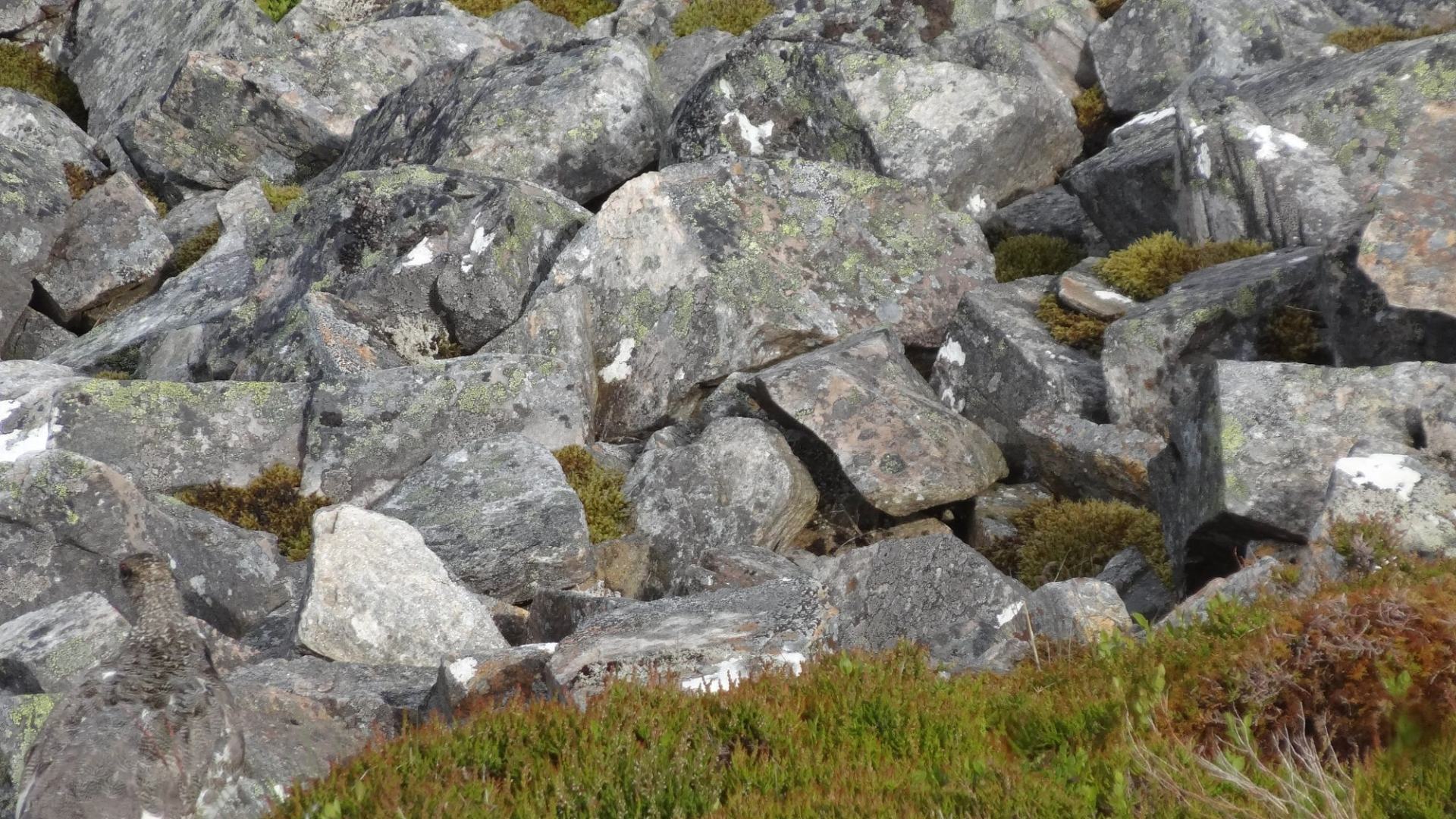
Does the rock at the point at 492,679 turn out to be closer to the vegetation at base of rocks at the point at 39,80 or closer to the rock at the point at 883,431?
the rock at the point at 883,431

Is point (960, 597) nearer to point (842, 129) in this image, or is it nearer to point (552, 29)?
point (842, 129)

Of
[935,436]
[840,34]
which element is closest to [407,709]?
[935,436]

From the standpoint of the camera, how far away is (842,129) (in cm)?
1510

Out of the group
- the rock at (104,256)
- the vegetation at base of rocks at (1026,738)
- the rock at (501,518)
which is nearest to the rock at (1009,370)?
the rock at (501,518)

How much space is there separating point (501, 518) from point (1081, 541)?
4.44 meters

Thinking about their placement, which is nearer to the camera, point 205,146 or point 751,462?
point 751,462

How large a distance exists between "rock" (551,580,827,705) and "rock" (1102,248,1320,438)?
14.6 ft

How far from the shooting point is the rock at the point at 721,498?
10477 millimetres

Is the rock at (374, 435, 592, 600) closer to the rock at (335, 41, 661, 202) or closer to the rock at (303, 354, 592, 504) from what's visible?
the rock at (303, 354, 592, 504)

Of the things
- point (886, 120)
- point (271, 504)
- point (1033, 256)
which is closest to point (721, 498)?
point (271, 504)

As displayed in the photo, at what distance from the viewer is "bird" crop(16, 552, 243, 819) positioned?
5219 millimetres

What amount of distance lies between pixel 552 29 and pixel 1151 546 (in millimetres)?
15763

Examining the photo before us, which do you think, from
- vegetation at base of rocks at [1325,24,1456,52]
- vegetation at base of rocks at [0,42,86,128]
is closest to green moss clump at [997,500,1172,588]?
vegetation at base of rocks at [1325,24,1456,52]

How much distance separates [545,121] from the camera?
51.1 ft
